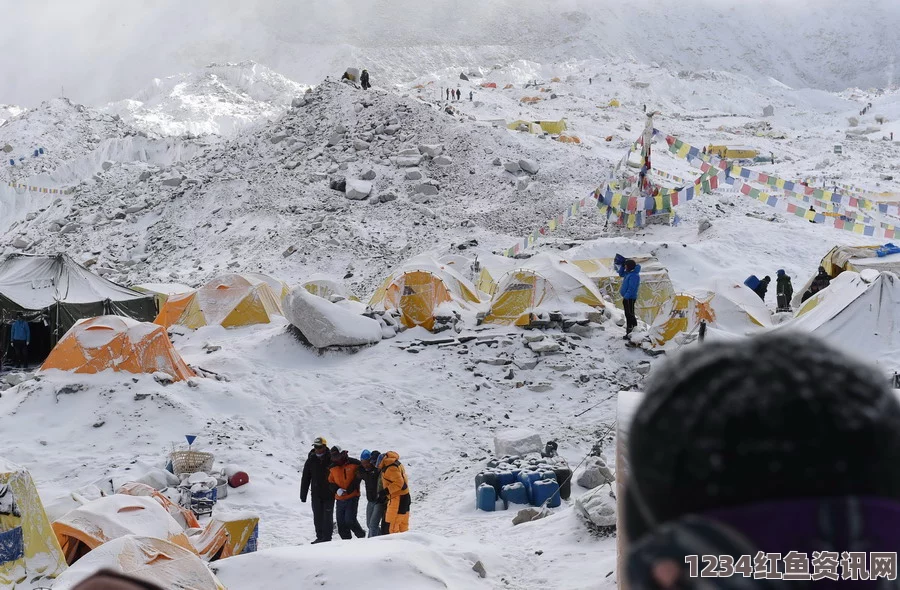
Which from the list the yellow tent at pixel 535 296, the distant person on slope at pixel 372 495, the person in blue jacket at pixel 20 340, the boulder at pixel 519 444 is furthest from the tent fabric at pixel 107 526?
the person in blue jacket at pixel 20 340

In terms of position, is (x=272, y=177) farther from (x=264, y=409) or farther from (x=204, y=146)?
(x=264, y=409)

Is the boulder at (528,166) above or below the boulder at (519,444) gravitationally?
above

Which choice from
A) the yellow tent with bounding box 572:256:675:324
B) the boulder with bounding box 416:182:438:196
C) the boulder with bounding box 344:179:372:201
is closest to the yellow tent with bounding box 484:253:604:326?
the yellow tent with bounding box 572:256:675:324

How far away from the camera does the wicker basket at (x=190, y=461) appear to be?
10062mm

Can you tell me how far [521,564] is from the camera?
7.37 metres

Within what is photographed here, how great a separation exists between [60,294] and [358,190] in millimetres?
11619

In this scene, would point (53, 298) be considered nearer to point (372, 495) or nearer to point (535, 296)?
point (535, 296)

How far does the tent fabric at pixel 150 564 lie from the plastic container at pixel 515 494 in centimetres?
474

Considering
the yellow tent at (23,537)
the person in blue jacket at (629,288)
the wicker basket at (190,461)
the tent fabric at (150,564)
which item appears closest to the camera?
the tent fabric at (150,564)

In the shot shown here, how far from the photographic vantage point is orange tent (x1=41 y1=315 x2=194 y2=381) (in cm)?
1234

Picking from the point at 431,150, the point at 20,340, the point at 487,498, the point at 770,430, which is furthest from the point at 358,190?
the point at 770,430

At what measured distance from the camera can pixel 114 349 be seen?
1239 centimetres

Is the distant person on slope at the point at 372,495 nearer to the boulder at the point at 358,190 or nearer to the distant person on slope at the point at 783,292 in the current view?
the distant person on slope at the point at 783,292

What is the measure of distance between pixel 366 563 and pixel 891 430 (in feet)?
17.1
